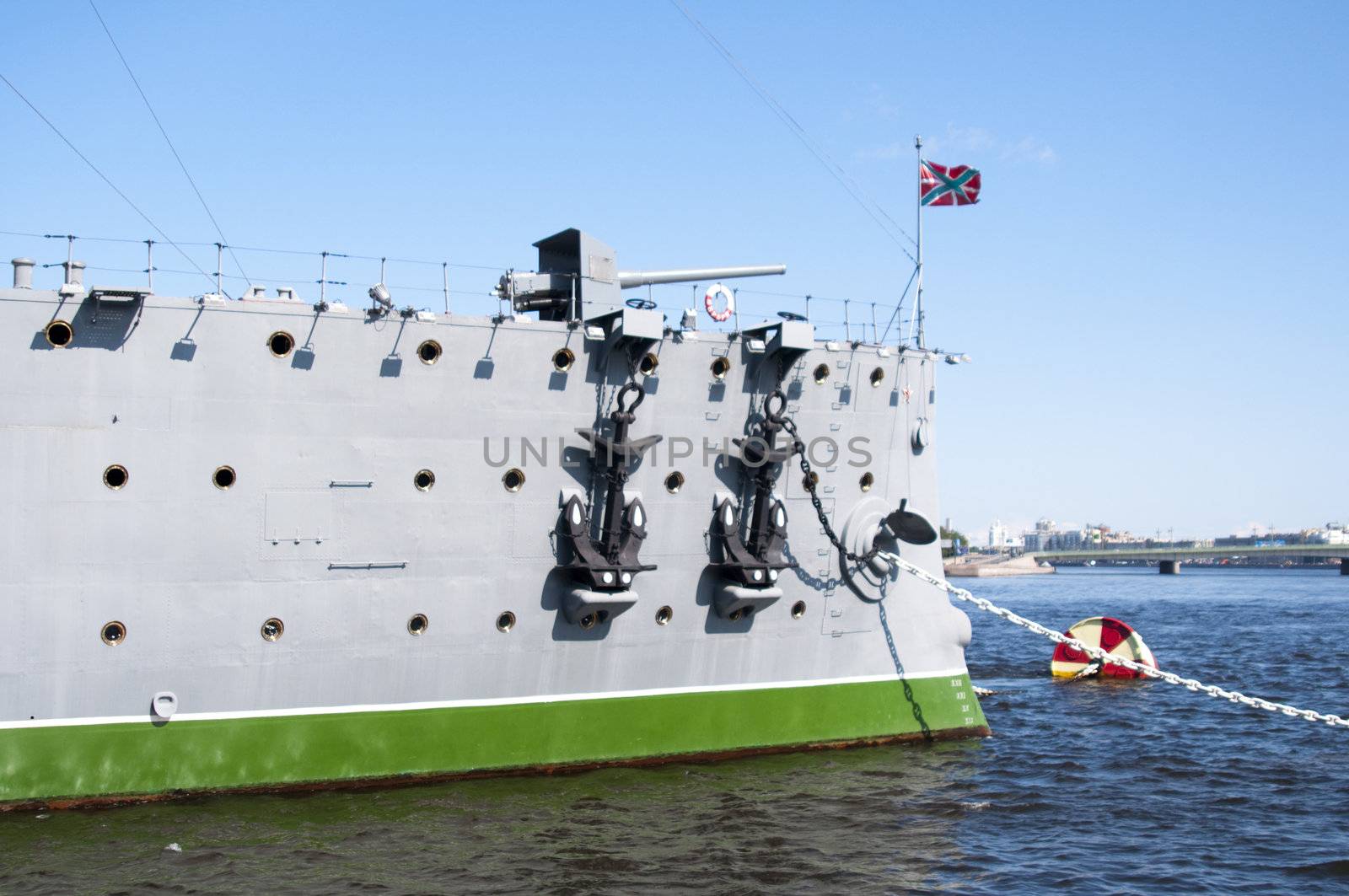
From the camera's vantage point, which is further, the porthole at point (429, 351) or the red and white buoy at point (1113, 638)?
the red and white buoy at point (1113, 638)

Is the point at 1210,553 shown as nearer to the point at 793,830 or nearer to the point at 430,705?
the point at 793,830

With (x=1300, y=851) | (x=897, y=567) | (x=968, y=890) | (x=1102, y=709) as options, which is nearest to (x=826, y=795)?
(x=968, y=890)

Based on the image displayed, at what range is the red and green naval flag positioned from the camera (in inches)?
811

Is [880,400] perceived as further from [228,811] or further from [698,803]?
[228,811]

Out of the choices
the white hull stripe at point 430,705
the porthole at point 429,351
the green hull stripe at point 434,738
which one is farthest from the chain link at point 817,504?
the porthole at point 429,351

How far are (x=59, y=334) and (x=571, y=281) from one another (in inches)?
300

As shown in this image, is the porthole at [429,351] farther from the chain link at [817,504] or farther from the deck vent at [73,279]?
the chain link at [817,504]

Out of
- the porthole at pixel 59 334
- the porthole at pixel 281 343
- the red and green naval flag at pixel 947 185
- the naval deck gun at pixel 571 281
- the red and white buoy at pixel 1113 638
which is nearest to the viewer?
the porthole at pixel 59 334

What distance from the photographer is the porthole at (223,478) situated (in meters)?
14.2

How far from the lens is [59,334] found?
532 inches

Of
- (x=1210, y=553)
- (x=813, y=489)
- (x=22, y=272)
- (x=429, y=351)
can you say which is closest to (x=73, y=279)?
(x=22, y=272)

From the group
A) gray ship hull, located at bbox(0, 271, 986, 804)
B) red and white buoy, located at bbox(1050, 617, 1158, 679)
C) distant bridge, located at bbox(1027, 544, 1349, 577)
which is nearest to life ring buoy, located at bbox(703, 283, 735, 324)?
gray ship hull, located at bbox(0, 271, 986, 804)

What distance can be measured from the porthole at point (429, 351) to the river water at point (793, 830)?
241 inches

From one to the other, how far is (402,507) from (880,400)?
896 centimetres
